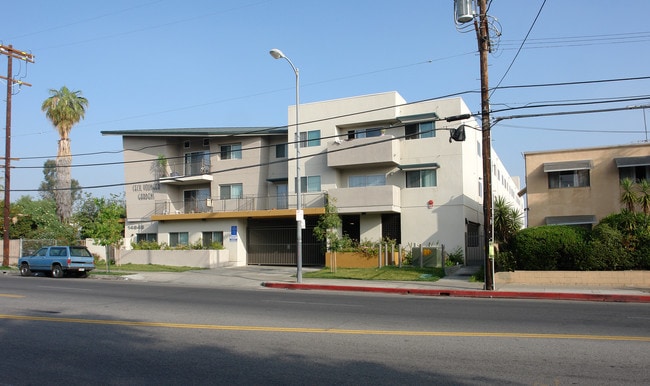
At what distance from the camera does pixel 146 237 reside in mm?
38469

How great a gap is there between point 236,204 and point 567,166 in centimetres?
2083

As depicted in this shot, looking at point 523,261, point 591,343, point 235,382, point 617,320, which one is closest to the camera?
point 235,382

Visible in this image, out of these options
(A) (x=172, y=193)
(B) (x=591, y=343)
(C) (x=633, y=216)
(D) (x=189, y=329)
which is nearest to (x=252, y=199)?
(A) (x=172, y=193)

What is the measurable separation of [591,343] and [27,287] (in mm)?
18858

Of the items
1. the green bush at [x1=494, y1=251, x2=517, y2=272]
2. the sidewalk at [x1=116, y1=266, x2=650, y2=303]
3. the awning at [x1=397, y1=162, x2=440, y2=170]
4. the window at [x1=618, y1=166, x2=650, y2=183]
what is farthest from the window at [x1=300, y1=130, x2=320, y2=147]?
the window at [x1=618, y1=166, x2=650, y2=183]

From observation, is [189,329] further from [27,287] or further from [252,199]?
[252,199]

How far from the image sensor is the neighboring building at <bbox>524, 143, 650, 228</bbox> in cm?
2530

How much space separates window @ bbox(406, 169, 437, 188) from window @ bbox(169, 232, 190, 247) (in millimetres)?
15778

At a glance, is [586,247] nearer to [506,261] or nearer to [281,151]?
[506,261]

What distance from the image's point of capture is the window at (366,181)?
105 ft

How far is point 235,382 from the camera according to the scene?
6371mm

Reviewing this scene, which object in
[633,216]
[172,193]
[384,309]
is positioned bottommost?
[384,309]

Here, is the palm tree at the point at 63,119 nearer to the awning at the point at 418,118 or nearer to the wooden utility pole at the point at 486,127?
the awning at the point at 418,118

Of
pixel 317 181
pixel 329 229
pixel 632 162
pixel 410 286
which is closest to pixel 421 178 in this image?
pixel 317 181
